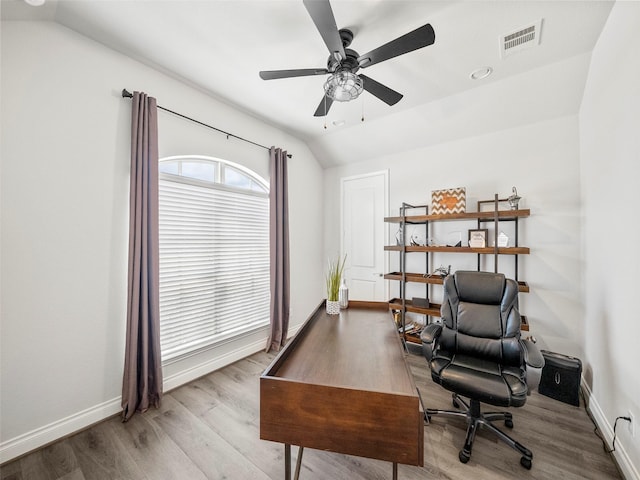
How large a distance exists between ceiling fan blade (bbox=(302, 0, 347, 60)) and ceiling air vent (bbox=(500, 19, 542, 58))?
1357 millimetres

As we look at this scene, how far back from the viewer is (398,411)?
3.24ft

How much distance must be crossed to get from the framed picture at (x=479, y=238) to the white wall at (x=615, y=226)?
0.79 metres

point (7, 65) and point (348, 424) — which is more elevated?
point (7, 65)

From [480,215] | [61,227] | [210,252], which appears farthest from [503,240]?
[61,227]

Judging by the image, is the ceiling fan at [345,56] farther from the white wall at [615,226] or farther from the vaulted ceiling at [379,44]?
the white wall at [615,226]

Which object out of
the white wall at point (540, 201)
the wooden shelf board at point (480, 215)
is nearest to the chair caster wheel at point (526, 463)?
the white wall at point (540, 201)

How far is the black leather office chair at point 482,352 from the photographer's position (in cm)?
158

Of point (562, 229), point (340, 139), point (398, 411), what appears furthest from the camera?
point (340, 139)

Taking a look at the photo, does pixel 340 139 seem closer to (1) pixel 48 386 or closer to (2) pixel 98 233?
(2) pixel 98 233

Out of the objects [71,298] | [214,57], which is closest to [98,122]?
[214,57]

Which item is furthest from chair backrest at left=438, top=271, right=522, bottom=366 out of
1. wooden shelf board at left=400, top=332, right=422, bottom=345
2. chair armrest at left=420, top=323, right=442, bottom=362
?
wooden shelf board at left=400, top=332, right=422, bottom=345

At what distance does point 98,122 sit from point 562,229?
430 centimetres

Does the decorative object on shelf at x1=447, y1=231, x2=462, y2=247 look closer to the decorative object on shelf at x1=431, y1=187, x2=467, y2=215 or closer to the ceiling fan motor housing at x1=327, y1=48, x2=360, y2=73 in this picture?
the decorative object on shelf at x1=431, y1=187, x2=467, y2=215

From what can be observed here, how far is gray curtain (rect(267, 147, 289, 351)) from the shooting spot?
3258 millimetres
